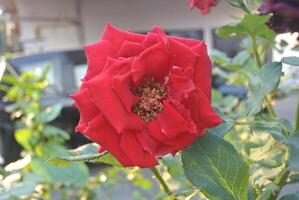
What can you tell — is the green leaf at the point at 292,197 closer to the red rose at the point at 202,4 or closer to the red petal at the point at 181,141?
the red petal at the point at 181,141

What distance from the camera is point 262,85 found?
439 mm

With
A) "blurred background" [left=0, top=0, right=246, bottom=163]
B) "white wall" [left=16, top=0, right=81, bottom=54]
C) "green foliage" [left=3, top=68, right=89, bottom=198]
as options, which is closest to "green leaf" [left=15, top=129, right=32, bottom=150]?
"green foliage" [left=3, top=68, right=89, bottom=198]

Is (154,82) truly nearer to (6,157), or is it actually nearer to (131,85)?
(131,85)

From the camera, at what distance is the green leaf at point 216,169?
1.26 ft

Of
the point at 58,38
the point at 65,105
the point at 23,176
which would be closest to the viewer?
the point at 23,176

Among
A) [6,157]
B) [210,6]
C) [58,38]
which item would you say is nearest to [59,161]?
[210,6]

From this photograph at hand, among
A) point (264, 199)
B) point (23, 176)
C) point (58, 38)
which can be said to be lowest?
point (58, 38)

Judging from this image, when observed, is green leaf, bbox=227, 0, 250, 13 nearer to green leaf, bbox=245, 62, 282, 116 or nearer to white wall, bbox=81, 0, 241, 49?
green leaf, bbox=245, 62, 282, 116

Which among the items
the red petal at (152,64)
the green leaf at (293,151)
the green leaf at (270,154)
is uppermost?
the red petal at (152,64)

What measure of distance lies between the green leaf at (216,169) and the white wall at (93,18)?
16.0 ft

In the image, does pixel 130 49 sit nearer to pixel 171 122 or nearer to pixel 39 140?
pixel 171 122

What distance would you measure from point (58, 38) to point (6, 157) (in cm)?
437

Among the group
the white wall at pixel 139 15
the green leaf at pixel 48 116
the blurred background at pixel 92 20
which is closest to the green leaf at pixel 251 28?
the green leaf at pixel 48 116

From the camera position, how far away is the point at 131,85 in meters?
0.35
